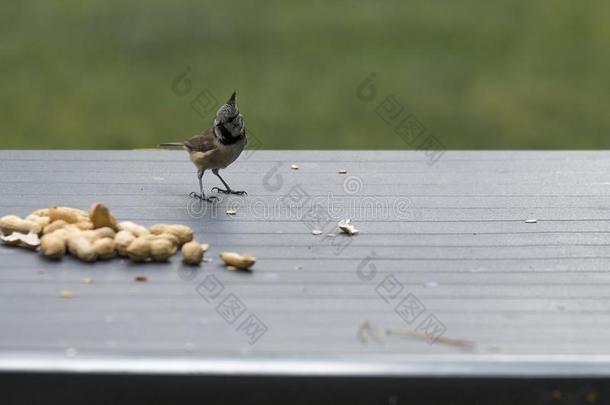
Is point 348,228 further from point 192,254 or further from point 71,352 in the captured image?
point 71,352

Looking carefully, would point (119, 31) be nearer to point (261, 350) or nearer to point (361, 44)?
point (361, 44)

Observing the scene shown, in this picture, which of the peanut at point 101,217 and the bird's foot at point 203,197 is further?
the bird's foot at point 203,197

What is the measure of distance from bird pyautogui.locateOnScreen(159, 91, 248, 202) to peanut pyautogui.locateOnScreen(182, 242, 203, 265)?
691 millimetres

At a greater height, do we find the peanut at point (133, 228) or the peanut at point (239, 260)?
the peanut at point (239, 260)

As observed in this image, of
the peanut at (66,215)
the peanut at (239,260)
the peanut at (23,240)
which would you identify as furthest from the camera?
the peanut at (66,215)

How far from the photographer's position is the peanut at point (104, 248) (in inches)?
109

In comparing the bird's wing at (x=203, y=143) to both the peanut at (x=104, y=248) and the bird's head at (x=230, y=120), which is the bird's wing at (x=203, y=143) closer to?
the bird's head at (x=230, y=120)

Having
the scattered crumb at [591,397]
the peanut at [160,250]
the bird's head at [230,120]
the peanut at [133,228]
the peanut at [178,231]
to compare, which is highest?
the scattered crumb at [591,397]

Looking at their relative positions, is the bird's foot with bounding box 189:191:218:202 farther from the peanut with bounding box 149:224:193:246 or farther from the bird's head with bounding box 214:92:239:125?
the peanut with bounding box 149:224:193:246

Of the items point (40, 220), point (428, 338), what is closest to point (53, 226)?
point (40, 220)

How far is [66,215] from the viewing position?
117 inches

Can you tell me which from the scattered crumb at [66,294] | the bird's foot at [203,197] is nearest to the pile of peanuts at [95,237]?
the scattered crumb at [66,294]

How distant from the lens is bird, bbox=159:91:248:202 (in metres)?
3.53

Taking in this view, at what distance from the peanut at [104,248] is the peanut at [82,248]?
0.01 meters
